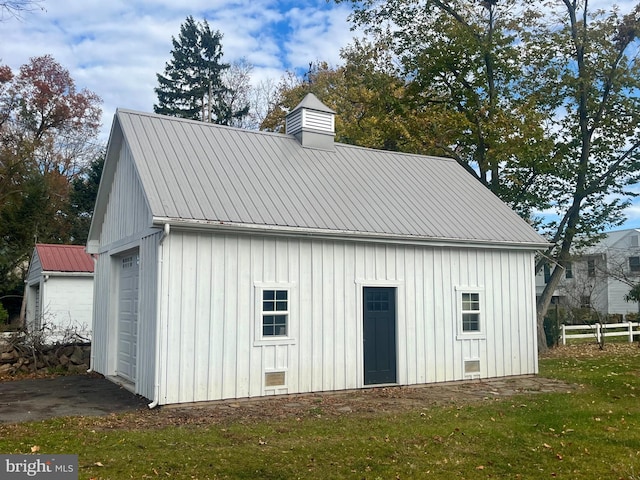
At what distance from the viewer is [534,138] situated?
2142 cm

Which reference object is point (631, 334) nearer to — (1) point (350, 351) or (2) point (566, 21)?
(2) point (566, 21)

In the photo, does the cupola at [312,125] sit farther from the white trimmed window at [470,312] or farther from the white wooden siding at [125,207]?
the white trimmed window at [470,312]

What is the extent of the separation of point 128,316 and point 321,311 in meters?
4.34

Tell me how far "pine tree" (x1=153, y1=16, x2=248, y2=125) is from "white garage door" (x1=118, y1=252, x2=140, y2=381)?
2648 centimetres

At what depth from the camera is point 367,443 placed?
7535 millimetres

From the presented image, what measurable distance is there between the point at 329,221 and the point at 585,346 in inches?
561

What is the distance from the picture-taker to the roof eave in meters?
10.0

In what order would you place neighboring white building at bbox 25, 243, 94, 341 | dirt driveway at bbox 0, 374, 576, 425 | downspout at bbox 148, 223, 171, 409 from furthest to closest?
neighboring white building at bbox 25, 243, 94, 341 → downspout at bbox 148, 223, 171, 409 → dirt driveway at bbox 0, 374, 576, 425

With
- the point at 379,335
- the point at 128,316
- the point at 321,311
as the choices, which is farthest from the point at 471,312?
the point at 128,316

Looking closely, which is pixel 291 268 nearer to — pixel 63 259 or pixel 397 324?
pixel 397 324

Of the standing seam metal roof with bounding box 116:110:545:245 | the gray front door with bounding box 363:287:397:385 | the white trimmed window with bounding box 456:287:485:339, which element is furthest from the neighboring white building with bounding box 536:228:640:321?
the gray front door with bounding box 363:287:397:385

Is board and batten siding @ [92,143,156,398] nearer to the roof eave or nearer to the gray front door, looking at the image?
the roof eave

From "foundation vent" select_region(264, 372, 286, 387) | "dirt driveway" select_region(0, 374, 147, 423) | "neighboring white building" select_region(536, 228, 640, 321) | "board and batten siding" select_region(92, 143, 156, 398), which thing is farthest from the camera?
"neighboring white building" select_region(536, 228, 640, 321)

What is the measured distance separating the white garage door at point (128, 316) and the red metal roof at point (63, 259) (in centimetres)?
799
